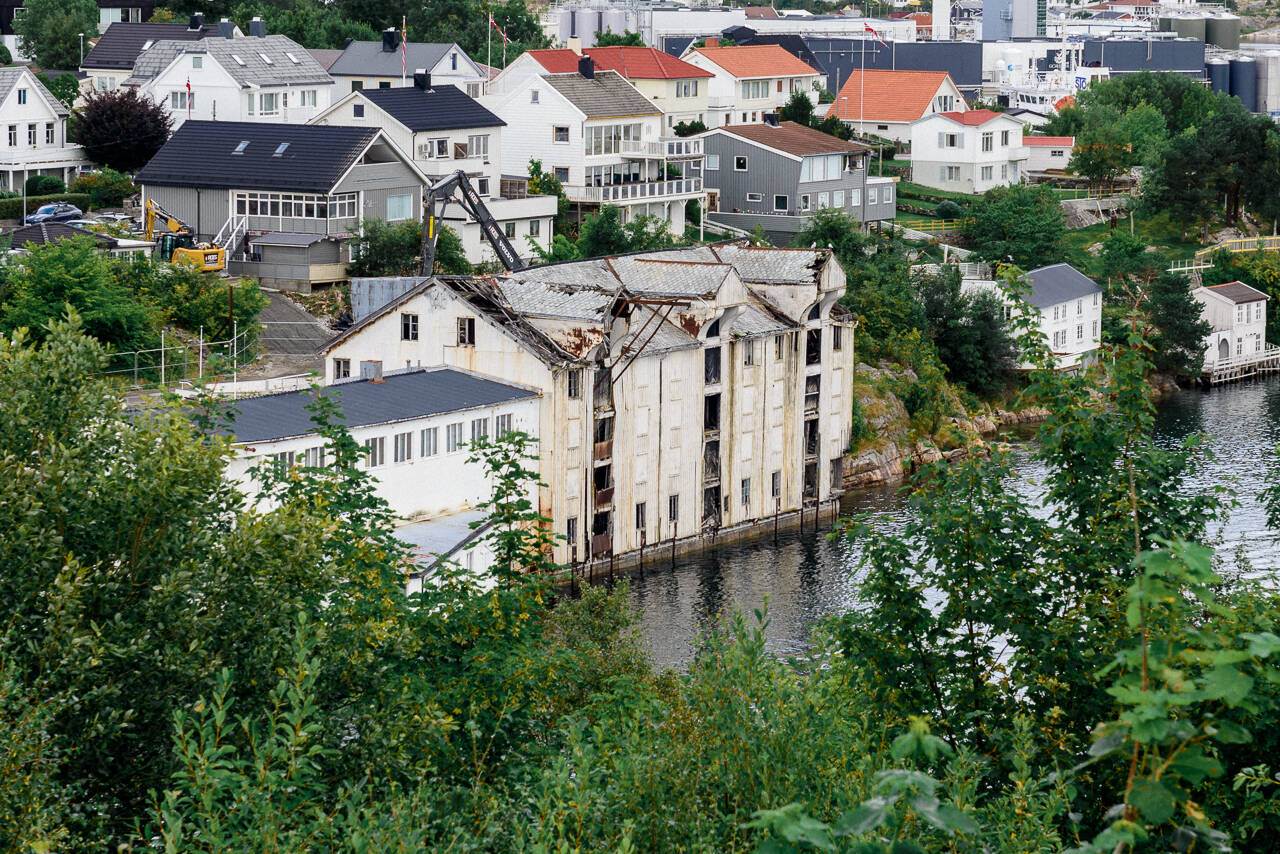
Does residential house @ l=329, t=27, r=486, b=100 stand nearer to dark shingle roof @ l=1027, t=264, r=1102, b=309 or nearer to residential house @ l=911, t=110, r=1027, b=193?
residential house @ l=911, t=110, r=1027, b=193

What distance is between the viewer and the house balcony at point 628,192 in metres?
82.7

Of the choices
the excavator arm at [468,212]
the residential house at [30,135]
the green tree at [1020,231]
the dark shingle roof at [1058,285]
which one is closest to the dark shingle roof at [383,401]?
the excavator arm at [468,212]

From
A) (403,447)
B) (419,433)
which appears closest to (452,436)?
(419,433)

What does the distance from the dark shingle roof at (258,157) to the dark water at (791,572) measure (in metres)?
23.7

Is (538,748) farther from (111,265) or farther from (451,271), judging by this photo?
(451,271)

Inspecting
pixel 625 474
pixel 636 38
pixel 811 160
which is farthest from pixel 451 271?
pixel 636 38

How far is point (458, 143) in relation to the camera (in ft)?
261

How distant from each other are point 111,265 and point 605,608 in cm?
3011

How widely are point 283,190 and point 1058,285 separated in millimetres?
34208

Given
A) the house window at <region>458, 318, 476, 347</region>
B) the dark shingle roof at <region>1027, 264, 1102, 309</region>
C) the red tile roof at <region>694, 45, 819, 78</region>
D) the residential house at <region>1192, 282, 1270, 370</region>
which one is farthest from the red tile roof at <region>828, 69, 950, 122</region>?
the house window at <region>458, 318, 476, 347</region>

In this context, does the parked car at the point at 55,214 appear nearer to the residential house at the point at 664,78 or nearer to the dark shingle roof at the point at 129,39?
the dark shingle roof at the point at 129,39

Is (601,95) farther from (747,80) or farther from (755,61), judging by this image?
(755,61)

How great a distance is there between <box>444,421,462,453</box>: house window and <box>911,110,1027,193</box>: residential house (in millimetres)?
67458

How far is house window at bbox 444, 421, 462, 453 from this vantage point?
47406mm
